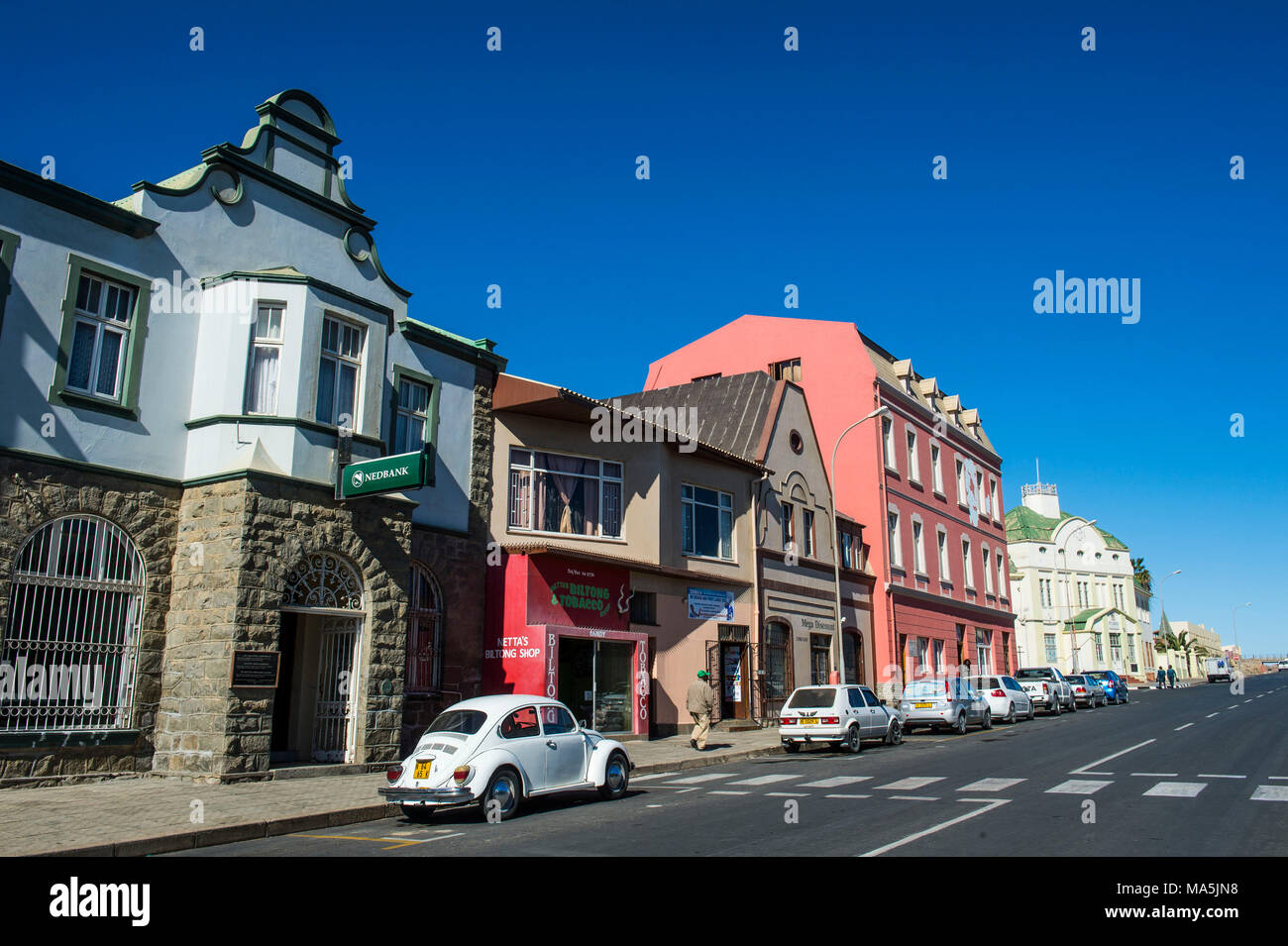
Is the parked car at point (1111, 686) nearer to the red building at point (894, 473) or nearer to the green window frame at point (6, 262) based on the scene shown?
the red building at point (894, 473)

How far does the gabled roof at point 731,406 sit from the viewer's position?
29.2 metres

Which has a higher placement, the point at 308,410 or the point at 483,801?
the point at 308,410

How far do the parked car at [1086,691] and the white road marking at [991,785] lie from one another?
2746cm

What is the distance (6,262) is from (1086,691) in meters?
40.6

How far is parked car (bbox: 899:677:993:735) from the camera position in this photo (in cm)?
2581

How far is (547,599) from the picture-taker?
20.2 m

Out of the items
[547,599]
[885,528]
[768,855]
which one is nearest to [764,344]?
[885,528]

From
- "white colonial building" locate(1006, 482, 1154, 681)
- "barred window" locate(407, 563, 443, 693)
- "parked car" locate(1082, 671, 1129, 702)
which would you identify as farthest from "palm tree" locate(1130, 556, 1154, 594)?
"barred window" locate(407, 563, 443, 693)

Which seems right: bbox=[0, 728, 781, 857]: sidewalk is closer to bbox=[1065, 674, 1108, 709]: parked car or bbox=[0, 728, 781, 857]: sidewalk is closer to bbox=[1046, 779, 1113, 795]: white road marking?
bbox=[1046, 779, 1113, 795]: white road marking

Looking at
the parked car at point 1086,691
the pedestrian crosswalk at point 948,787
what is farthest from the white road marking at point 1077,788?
the parked car at point 1086,691

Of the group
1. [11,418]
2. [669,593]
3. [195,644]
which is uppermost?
[11,418]

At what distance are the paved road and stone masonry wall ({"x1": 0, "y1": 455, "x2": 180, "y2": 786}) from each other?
4834mm

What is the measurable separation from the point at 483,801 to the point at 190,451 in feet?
26.6
